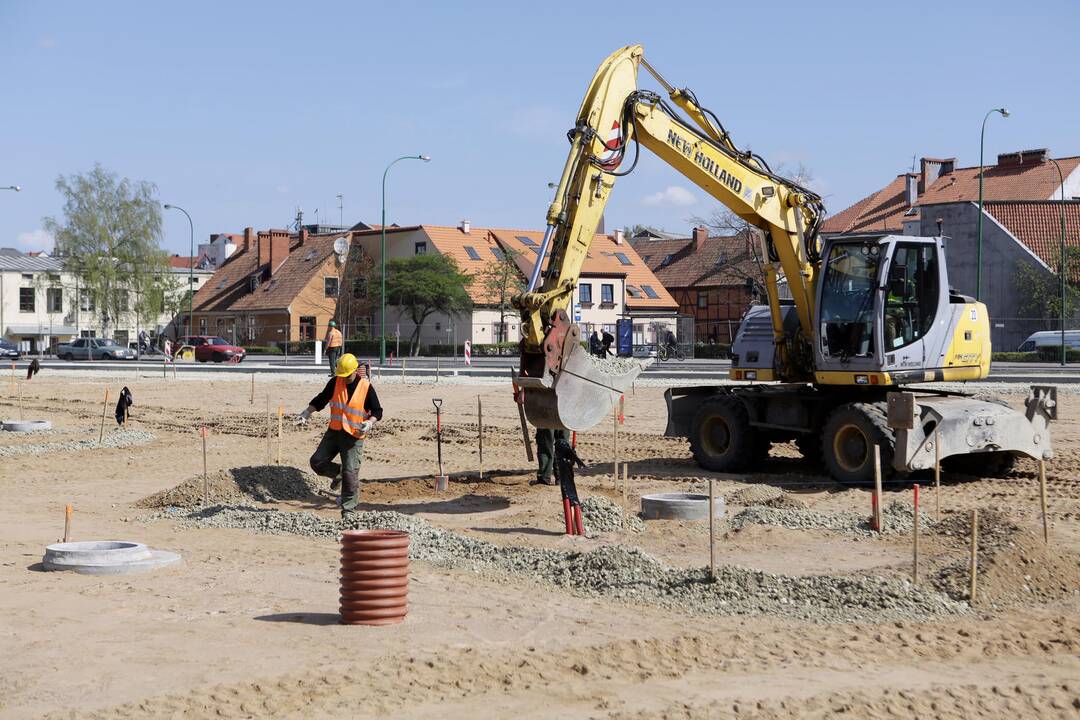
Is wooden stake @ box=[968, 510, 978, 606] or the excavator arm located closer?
wooden stake @ box=[968, 510, 978, 606]

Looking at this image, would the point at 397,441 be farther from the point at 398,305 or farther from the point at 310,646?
the point at 398,305

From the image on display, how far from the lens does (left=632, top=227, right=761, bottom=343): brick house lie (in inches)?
2965

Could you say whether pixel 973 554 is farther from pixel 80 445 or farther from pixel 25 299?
pixel 25 299

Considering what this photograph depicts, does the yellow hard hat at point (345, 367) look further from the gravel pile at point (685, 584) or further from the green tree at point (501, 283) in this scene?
the green tree at point (501, 283)

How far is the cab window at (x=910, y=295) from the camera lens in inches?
639

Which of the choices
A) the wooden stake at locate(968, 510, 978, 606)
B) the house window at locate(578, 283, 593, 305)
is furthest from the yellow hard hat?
the house window at locate(578, 283, 593, 305)

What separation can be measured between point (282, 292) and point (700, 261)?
2650 centimetres

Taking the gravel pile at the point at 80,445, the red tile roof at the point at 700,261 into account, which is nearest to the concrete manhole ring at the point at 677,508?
the gravel pile at the point at 80,445

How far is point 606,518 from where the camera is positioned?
43.4 ft

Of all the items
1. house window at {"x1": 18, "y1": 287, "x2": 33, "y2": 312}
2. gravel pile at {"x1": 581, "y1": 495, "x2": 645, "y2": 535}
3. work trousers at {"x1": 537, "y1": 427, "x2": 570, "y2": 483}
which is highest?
house window at {"x1": 18, "y1": 287, "x2": 33, "y2": 312}

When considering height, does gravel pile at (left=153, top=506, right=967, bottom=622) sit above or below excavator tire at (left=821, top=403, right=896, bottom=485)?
below

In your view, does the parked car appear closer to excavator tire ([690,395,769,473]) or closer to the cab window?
excavator tire ([690,395,769,473])

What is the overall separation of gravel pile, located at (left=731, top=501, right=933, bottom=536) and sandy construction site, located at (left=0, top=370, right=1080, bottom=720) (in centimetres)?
4

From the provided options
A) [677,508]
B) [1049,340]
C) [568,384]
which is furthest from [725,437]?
[1049,340]
